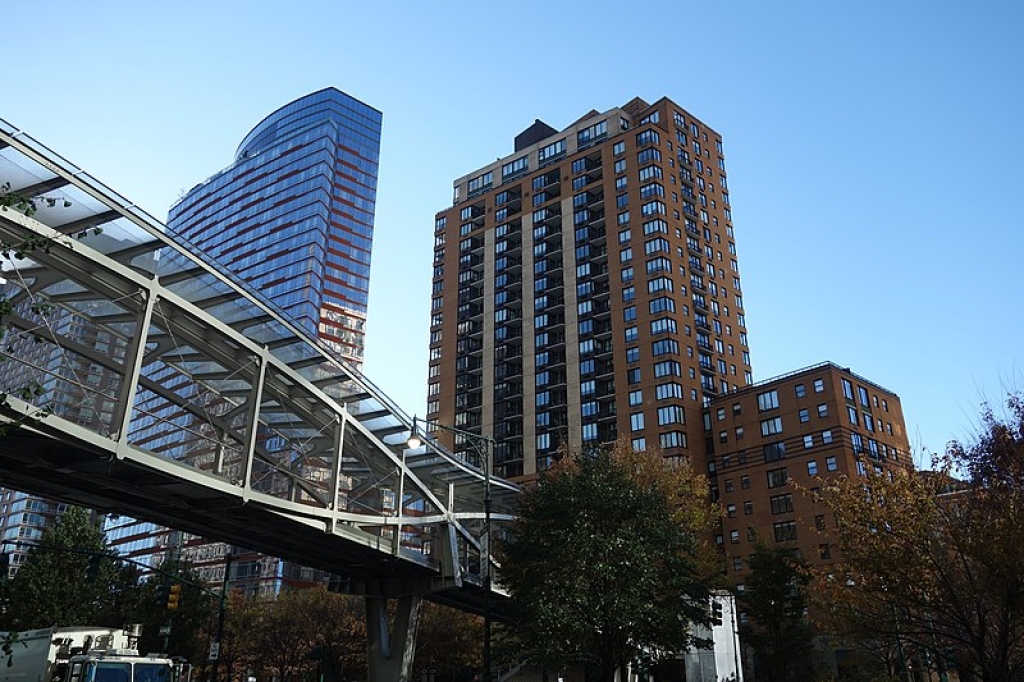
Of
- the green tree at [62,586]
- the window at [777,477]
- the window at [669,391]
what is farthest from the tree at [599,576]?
the window at [669,391]

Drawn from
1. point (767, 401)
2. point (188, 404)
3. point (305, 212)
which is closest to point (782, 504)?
point (767, 401)

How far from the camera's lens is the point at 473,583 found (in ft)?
143

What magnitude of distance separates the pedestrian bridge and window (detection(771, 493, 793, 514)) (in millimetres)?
42882

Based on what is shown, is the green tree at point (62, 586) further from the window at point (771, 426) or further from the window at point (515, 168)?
the window at point (515, 168)

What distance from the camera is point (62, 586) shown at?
1901 inches

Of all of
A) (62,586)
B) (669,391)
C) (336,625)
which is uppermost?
(669,391)

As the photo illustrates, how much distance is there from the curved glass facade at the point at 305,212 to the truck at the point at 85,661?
405ft

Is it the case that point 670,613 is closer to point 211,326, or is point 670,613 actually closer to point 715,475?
point 211,326

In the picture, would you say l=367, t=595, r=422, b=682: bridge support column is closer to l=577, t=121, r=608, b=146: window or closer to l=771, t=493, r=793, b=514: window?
l=771, t=493, r=793, b=514: window

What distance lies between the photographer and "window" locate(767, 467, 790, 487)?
78938 mm

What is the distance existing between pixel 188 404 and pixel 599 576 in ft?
55.8

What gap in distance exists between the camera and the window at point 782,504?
252ft

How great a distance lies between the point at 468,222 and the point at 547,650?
9217 cm

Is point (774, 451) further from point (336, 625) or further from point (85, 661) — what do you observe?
point (85, 661)
